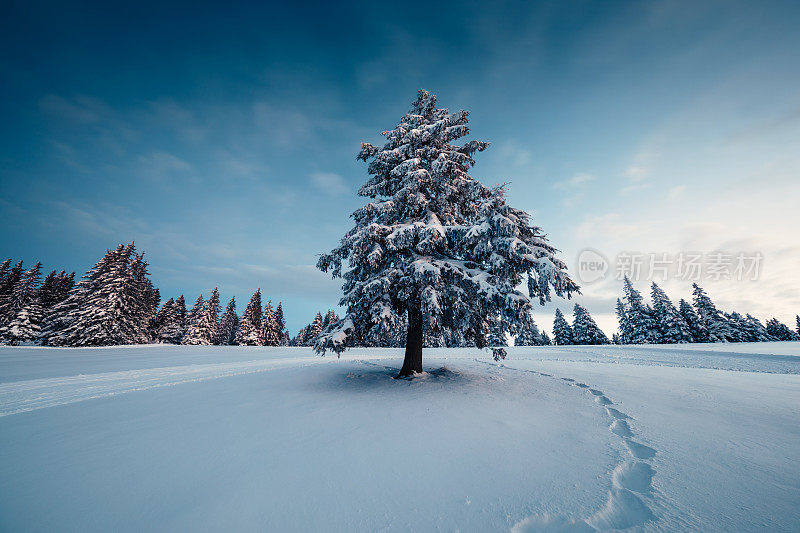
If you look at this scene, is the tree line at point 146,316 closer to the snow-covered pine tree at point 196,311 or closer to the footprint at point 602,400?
the snow-covered pine tree at point 196,311

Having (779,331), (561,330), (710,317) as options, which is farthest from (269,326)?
(779,331)

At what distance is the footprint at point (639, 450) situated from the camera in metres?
3.70

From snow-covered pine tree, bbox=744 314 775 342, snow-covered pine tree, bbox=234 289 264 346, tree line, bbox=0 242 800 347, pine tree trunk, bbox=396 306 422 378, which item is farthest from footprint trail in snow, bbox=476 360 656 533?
snow-covered pine tree, bbox=744 314 775 342

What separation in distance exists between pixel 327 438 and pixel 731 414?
746cm

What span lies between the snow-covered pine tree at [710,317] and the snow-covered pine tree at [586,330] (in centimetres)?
1204

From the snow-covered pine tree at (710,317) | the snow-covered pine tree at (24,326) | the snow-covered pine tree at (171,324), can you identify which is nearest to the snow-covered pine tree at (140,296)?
the snow-covered pine tree at (171,324)

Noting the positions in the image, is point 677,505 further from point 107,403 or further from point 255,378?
point 255,378

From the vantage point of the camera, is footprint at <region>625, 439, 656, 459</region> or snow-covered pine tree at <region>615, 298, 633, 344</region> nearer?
footprint at <region>625, 439, 656, 459</region>

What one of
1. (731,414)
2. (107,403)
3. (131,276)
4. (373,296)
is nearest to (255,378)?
(107,403)

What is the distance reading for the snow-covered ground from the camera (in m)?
2.63

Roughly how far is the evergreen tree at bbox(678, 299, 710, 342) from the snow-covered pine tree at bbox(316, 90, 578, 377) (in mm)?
46439

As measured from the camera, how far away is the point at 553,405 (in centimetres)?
624

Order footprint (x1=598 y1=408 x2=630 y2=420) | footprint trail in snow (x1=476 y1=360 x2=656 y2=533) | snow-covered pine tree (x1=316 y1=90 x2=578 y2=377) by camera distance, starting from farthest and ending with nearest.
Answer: snow-covered pine tree (x1=316 y1=90 x2=578 y2=377), footprint (x1=598 y1=408 x2=630 y2=420), footprint trail in snow (x1=476 y1=360 x2=656 y2=533)

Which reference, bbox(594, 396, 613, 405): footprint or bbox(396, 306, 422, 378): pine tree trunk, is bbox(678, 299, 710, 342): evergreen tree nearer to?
bbox(594, 396, 613, 405): footprint
